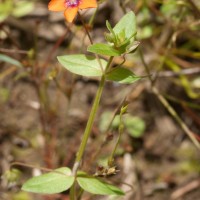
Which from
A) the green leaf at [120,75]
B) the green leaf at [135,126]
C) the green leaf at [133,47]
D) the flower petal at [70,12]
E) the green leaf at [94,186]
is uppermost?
the flower petal at [70,12]

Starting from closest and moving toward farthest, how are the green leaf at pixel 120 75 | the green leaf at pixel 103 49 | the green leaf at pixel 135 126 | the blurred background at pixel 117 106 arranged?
1. the green leaf at pixel 103 49
2. the green leaf at pixel 120 75
3. the blurred background at pixel 117 106
4. the green leaf at pixel 135 126

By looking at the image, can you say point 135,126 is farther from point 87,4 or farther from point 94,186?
point 87,4

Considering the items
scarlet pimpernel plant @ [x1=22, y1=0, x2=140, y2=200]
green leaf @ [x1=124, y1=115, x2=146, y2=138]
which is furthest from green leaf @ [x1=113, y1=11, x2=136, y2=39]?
green leaf @ [x1=124, y1=115, x2=146, y2=138]

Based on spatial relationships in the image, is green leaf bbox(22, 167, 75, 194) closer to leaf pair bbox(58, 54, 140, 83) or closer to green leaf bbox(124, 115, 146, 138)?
leaf pair bbox(58, 54, 140, 83)

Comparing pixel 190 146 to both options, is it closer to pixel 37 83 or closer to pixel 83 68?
pixel 37 83

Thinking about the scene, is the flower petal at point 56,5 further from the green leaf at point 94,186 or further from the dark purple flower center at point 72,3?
the green leaf at point 94,186

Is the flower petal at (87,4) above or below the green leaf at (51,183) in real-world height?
above

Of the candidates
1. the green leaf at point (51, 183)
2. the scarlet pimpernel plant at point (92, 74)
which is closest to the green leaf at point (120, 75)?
the scarlet pimpernel plant at point (92, 74)
